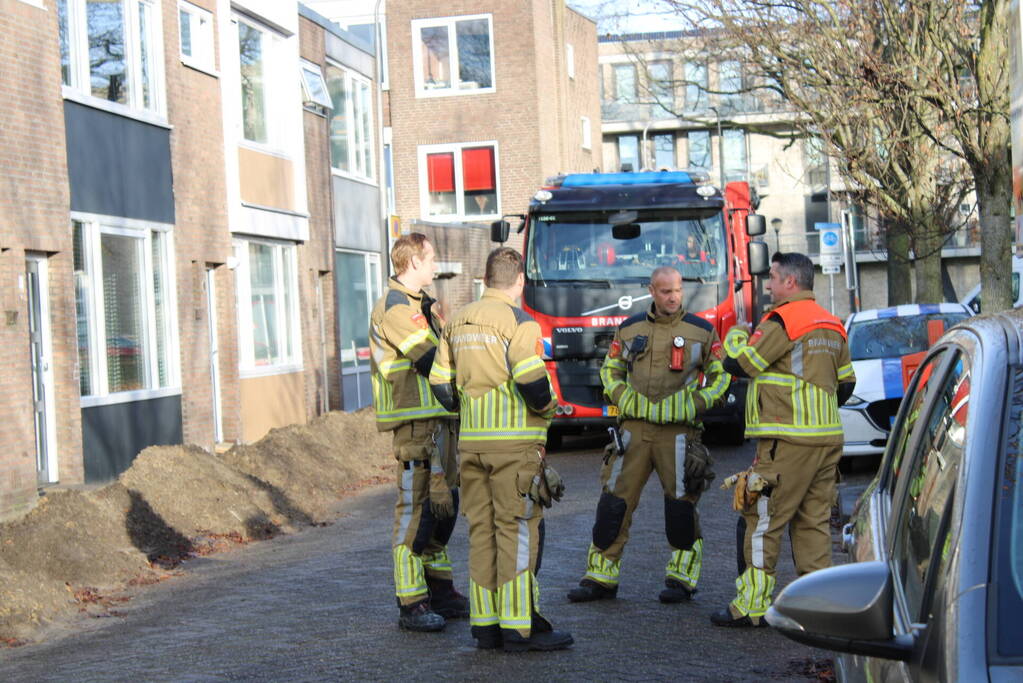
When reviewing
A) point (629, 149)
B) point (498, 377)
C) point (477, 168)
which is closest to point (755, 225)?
point (498, 377)

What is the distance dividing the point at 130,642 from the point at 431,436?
2061 millimetres

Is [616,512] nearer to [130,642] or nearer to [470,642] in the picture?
[470,642]

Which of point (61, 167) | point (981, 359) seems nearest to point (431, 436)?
point (981, 359)

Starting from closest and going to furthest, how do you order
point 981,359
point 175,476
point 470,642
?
1. point 981,359
2. point 470,642
3. point 175,476

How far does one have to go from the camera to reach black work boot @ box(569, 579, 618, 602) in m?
8.28

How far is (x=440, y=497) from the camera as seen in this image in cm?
750

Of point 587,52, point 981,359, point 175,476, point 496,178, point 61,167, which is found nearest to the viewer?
point 981,359

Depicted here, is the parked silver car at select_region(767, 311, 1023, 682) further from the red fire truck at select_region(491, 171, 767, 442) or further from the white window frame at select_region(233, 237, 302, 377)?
the white window frame at select_region(233, 237, 302, 377)

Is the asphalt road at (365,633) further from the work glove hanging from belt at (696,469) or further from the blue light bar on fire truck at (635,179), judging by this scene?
the blue light bar on fire truck at (635,179)

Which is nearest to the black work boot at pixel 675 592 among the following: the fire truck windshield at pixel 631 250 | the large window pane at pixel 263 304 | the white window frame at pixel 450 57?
the fire truck windshield at pixel 631 250

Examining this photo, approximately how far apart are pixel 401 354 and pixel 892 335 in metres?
9.04

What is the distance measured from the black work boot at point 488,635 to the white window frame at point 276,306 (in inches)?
527

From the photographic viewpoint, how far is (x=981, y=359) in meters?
3.12

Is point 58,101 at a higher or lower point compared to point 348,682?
higher
